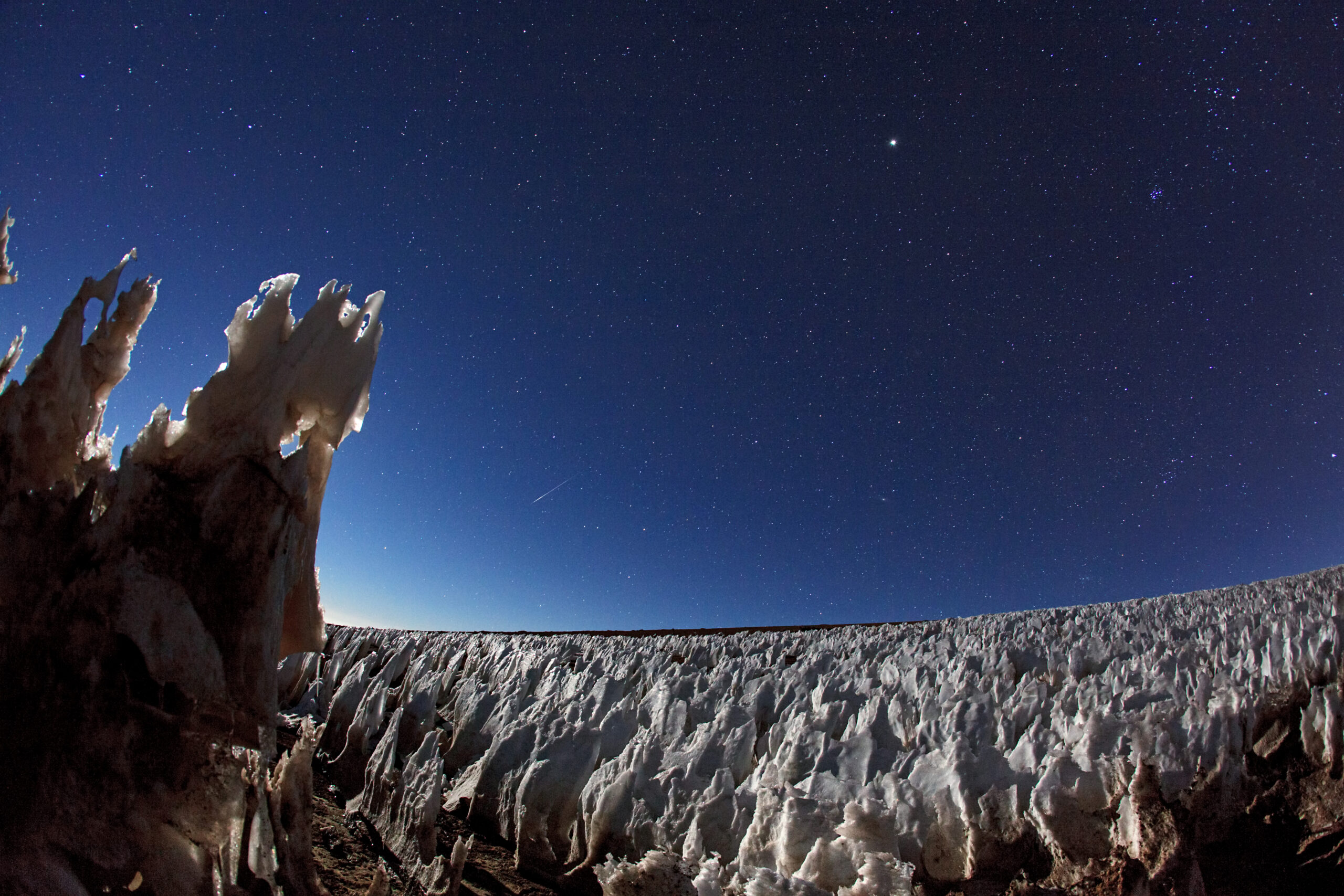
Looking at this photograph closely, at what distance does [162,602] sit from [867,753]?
223 inches

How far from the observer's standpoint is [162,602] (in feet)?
9.55

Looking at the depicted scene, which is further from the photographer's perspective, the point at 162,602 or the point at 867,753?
the point at 867,753

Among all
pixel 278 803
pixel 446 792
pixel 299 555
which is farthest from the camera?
pixel 446 792

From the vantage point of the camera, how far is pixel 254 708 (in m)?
3.10

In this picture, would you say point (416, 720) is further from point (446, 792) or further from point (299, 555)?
point (299, 555)

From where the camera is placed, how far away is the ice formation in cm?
245

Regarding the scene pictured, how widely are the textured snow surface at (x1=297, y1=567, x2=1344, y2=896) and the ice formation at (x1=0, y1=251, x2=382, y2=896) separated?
2.29 m

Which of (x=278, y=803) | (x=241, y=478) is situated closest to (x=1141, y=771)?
(x=278, y=803)

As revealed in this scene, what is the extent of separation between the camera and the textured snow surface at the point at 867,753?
4.10 metres

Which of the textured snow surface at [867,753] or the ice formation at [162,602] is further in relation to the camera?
the textured snow surface at [867,753]

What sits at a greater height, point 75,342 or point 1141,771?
point 75,342

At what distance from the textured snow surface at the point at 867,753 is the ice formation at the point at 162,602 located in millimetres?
2288

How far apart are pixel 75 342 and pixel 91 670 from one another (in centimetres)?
185

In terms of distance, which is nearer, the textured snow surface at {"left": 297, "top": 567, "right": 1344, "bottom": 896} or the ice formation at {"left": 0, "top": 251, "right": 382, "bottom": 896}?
the ice formation at {"left": 0, "top": 251, "right": 382, "bottom": 896}
